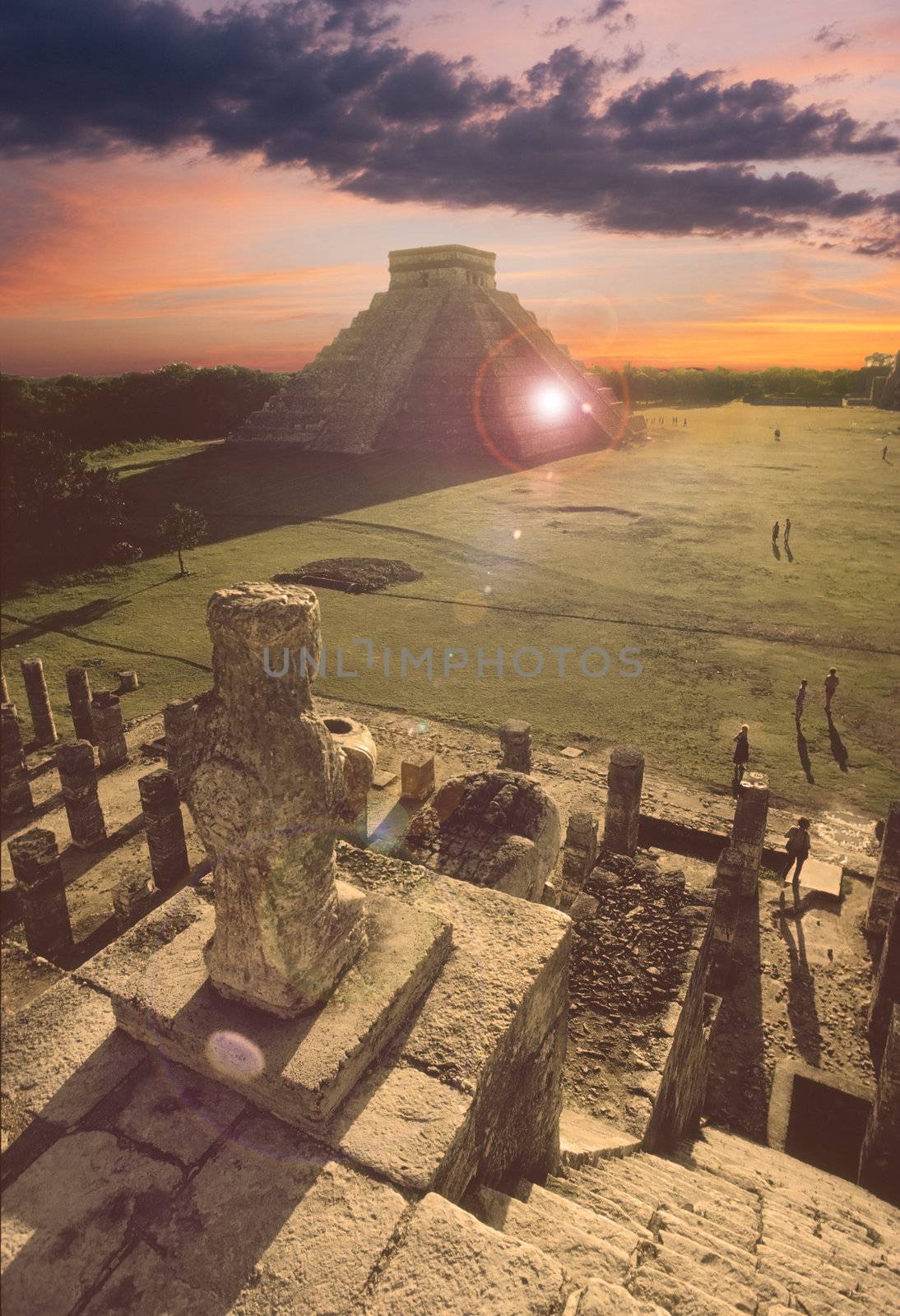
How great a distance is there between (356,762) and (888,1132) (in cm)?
515

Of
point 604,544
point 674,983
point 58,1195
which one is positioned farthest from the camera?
point 604,544

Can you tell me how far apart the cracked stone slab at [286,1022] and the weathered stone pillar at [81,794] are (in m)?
6.13

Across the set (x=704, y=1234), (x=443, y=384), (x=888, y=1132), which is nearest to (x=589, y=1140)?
(x=704, y=1234)

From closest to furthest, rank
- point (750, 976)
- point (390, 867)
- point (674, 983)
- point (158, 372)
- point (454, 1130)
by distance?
point (454, 1130)
point (390, 867)
point (674, 983)
point (750, 976)
point (158, 372)

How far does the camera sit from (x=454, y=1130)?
2.91 m

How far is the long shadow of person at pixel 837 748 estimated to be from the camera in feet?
38.1

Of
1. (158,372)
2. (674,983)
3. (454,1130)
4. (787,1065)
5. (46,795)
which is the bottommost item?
(787,1065)

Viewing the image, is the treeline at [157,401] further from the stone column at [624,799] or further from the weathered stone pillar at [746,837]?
the weathered stone pillar at [746,837]

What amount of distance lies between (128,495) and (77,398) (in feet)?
82.6

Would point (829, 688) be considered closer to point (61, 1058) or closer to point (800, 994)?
point (800, 994)

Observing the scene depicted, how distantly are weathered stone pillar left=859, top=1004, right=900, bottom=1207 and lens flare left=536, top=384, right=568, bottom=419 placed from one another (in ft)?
135

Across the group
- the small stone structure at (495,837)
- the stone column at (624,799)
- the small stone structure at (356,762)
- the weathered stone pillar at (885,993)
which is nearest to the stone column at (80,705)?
the small stone structure at (356,762)

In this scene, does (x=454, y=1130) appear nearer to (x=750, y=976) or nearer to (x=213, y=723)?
(x=213, y=723)

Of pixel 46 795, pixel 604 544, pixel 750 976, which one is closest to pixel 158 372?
pixel 604 544
